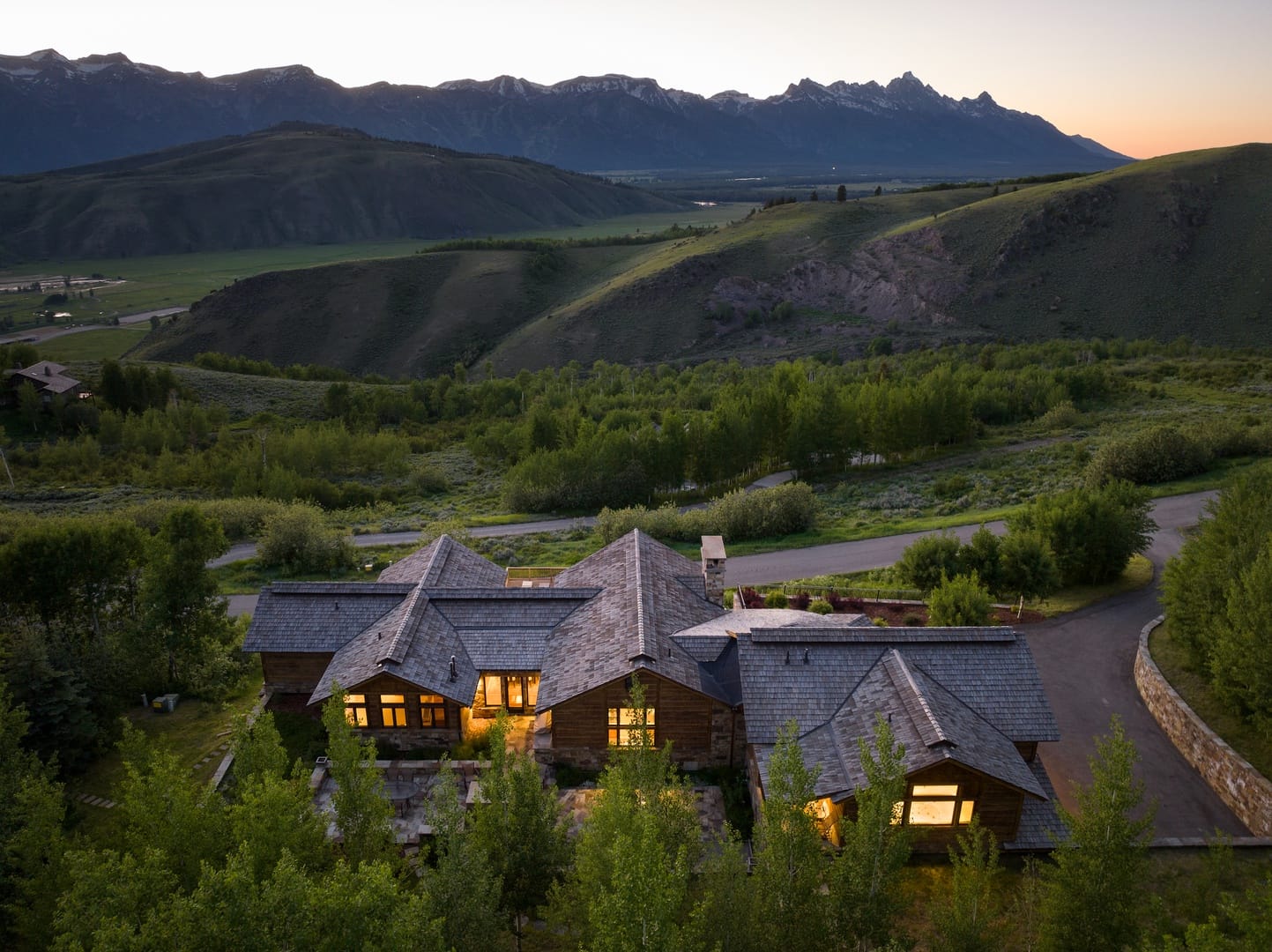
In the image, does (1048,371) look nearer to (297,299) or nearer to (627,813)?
(627,813)

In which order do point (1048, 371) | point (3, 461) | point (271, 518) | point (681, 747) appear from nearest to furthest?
point (681, 747), point (271, 518), point (3, 461), point (1048, 371)

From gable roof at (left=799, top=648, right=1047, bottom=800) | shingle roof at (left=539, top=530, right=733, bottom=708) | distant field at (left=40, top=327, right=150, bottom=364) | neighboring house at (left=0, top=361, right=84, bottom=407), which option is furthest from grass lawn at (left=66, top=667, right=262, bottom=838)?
distant field at (left=40, top=327, right=150, bottom=364)

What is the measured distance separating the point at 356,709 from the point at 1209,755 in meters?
26.6

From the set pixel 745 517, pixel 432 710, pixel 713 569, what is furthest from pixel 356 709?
pixel 745 517

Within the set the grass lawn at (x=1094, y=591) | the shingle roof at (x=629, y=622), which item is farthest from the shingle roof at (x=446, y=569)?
the grass lawn at (x=1094, y=591)

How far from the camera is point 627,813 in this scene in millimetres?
14625

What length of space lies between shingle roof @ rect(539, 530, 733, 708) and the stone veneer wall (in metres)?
14.8

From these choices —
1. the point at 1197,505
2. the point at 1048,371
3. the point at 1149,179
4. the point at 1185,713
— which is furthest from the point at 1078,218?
the point at 1185,713

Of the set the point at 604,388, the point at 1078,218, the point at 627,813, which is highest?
the point at 1078,218

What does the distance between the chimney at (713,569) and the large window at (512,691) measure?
7.50m

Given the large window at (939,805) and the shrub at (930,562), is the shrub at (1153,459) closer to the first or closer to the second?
the shrub at (930,562)

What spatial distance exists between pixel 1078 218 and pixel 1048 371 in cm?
6434

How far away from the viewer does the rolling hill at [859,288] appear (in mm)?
117062

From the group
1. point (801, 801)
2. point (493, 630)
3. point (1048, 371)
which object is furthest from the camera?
point (1048, 371)
